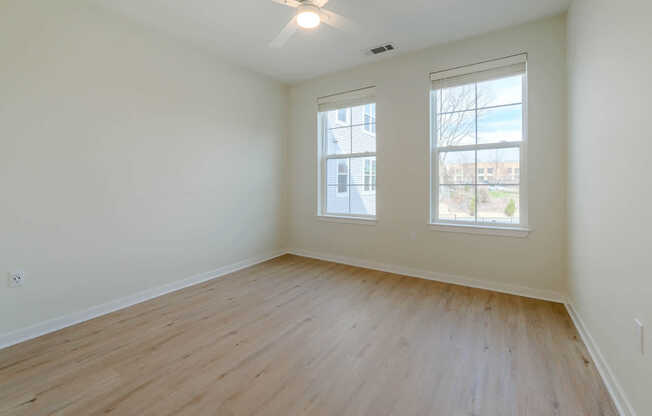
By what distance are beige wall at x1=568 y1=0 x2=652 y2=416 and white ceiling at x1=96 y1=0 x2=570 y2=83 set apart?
0.73m

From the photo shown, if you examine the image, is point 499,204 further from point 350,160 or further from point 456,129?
point 350,160

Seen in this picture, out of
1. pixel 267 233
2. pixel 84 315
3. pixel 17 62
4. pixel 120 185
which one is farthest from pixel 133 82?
pixel 267 233

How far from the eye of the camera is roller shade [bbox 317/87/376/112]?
3.85 meters

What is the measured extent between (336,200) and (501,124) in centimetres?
235

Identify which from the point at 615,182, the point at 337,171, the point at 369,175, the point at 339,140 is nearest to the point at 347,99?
the point at 339,140

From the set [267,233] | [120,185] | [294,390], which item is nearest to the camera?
[294,390]

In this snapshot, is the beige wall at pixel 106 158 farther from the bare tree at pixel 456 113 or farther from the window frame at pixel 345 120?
the bare tree at pixel 456 113

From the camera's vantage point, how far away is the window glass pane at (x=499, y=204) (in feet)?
9.76

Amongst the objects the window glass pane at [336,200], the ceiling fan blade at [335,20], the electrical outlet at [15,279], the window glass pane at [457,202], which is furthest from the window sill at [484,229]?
the electrical outlet at [15,279]

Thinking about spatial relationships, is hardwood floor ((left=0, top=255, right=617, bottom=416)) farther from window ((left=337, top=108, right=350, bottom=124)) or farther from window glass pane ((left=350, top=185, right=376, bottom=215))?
window ((left=337, top=108, right=350, bottom=124))

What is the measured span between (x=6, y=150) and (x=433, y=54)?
4.13 m

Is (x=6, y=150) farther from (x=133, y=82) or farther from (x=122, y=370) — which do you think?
(x=122, y=370)

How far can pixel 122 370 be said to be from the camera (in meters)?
1.79

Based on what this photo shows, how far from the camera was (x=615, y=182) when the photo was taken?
160 centimetres
